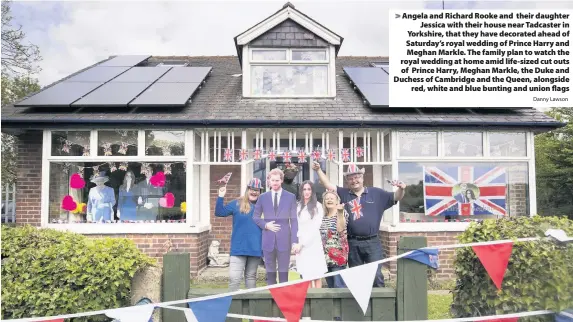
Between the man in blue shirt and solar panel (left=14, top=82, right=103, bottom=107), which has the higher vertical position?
solar panel (left=14, top=82, right=103, bottom=107)

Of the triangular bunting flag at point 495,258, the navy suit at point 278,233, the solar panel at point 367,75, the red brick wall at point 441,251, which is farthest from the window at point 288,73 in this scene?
the triangular bunting flag at point 495,258

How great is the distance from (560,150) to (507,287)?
14.2 meters

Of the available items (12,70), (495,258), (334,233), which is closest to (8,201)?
(12,70)

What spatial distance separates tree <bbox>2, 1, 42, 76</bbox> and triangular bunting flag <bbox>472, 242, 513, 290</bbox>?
35.1ft

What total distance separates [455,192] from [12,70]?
1311cm

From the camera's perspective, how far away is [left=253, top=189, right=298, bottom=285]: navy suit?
4.82 meters

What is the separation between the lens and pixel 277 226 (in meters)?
4.81

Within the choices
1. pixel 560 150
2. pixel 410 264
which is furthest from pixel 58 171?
pixel 560 150

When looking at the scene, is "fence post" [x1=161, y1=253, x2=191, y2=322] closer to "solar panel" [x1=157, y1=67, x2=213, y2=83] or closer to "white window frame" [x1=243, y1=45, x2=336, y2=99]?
"white window frame" [x1=243, y1=45, x2=336, y2=99]

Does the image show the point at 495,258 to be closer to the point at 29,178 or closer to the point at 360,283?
the point at 360,283

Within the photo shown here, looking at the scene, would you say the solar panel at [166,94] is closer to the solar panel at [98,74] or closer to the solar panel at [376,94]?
the solar panel at [98,74]

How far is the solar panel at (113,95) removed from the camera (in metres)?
7.45

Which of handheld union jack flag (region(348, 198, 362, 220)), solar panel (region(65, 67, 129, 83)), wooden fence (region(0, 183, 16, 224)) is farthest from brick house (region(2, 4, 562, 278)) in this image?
wooden fence (region(0, 183, 16, 224))

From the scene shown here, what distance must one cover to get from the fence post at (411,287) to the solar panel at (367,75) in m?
6.66
